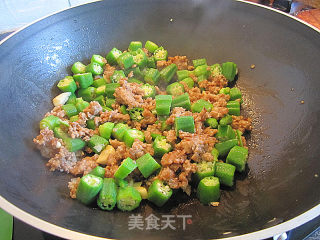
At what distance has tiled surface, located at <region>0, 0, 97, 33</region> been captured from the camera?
15.1 feet

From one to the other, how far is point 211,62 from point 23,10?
362cm

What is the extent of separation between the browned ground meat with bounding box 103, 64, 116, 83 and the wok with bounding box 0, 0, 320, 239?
236 millimetres

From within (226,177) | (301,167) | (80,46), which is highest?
(80,46)

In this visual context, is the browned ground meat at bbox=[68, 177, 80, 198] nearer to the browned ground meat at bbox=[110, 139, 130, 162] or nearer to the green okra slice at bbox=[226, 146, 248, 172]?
the browned ground meat at bbox=[110, 139, 130, 162]

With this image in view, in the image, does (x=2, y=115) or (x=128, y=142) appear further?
(x=128, y=142)

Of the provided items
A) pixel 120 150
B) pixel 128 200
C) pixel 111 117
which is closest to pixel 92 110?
pixel 111 117

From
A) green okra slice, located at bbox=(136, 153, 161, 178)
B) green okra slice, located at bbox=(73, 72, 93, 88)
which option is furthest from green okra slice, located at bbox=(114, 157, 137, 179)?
green okra slice, located at bbox=(73, 72, 93, 88)

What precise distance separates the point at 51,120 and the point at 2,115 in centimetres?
38

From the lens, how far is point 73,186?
2051 mm

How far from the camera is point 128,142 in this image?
94.3 inches

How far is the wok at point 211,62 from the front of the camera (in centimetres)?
169

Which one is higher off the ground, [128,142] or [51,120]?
[51,120]

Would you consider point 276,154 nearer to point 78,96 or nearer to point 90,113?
point 90,113

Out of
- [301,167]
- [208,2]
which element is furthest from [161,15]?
[301,167]
